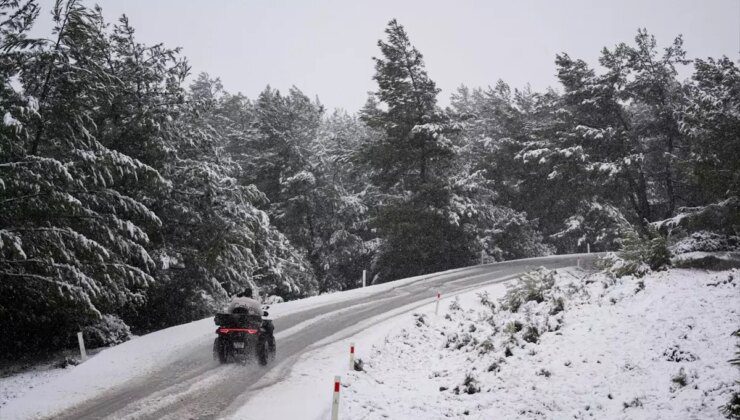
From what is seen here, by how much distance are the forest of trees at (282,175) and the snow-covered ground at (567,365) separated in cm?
465

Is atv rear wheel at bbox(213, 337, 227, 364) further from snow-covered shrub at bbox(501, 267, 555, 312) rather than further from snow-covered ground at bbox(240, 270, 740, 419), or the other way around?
snow-covered shrub at bbox(501, 267, 555, 312)

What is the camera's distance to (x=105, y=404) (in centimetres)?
880

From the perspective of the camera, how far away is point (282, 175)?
32.4m

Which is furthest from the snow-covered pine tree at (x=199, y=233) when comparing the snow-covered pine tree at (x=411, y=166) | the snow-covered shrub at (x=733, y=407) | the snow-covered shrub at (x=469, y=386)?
the snow-covered shrub at (x=733, y=407)

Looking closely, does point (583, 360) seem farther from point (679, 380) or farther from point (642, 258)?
point (642, 258)

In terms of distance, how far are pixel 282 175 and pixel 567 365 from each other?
26301 millimetres

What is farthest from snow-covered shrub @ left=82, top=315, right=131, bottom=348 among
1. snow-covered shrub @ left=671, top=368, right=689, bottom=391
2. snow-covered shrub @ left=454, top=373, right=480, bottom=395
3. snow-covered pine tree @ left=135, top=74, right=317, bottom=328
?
snow-covered shrub @ left=671, top=368, right=689, bottom=391

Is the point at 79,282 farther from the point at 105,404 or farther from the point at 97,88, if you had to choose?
the point at 97,88

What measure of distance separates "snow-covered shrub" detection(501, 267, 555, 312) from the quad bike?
706 cm

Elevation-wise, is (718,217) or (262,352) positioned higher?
(718,217)

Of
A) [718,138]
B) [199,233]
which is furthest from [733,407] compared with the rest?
[199,233]

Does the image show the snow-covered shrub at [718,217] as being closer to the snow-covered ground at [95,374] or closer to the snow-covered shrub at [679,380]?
the snow-covered shrub at [679,380]

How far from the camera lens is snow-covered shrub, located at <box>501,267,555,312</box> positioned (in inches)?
518

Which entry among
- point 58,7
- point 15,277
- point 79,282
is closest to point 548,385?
point 79,282
